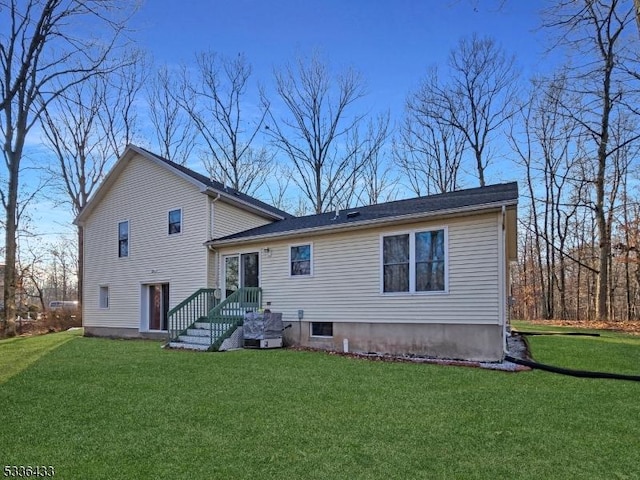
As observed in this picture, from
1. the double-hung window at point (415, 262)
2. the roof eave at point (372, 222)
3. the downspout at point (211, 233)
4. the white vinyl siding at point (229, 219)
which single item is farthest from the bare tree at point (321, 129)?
the double-hung window at point (415, 262)

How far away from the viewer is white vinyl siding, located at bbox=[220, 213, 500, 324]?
363 inches

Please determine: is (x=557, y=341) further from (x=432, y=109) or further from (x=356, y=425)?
(x=432, y=109)

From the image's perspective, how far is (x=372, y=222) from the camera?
1055 cm

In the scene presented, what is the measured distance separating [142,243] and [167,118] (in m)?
15.3

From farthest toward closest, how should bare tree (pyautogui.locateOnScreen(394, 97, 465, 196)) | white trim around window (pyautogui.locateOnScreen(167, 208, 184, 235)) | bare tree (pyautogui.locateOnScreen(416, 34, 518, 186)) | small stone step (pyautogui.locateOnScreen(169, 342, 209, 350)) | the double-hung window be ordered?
1. bare tree (pyautogui.locateOnScreen(394, 97, 465, 196))
2. bare tree (pyautogui.locateOnScreen(416, 34, 518, 186))
3. white trim around window (pyautogui.locateOnScreen(167, 208, 184, 235))
4. small stone step (pyautogui.locateOnScreen(169, 342, 209, 350))
5. the double-hung window

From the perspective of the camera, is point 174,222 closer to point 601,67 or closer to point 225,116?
point 601,67

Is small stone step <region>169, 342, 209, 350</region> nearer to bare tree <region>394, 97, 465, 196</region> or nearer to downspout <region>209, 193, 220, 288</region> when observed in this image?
downspout <region>209, 193, 220, 288</region>

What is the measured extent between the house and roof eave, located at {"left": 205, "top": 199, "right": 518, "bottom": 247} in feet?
0.09

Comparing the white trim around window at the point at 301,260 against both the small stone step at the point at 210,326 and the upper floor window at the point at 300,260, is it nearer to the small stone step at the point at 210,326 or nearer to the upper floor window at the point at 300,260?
the upper floor window at the point at 300,260

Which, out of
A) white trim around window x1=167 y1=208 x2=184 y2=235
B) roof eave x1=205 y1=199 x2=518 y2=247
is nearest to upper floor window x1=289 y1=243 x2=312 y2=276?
roof eave x1=205 y1=199 x2=518 y2=247

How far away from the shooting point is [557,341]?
38.1 ft

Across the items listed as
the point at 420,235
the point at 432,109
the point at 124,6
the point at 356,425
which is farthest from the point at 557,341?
the point at 432,109

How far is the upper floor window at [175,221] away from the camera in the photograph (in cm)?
1528

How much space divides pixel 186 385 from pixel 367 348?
4970 millimetres
